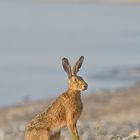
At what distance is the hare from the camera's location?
8.38m

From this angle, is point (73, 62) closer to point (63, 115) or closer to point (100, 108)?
point (100, 108)

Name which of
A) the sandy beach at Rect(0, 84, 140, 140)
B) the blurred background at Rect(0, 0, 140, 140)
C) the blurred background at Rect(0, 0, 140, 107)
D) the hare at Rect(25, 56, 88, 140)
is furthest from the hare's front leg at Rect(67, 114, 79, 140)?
the blurred background at Rect(0, 0, 140, 107)

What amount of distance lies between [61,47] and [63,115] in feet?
69.7

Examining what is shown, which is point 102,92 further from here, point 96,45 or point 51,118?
point 51,118

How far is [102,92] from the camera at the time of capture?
2086cm

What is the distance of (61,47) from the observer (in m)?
29.7

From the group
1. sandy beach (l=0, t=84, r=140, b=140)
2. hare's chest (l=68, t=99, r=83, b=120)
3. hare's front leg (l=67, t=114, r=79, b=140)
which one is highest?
sandy beach (l=0, t=84, r=140, b=140)

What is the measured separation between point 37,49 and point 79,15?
13.9m

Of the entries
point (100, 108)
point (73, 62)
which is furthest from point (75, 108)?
point (73, 62)

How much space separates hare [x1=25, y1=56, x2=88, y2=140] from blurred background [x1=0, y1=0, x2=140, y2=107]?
38.4ft

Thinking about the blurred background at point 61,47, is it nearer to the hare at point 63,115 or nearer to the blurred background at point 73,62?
the blurred background at point 73,62

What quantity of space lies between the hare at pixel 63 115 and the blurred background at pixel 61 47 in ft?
38.4

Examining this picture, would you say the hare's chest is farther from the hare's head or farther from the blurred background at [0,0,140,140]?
the blurred background at [0,0,140,140]

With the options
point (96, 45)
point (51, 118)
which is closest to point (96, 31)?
point (96, 45)
